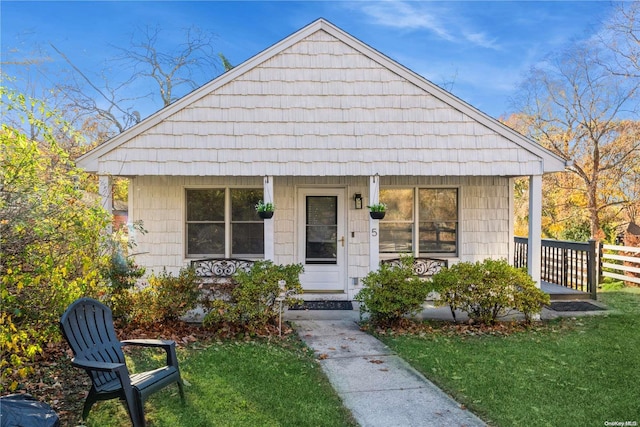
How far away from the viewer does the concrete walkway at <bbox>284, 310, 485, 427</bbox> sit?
3570mm

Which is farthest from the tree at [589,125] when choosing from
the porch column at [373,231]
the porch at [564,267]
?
the porch column at [373,231]

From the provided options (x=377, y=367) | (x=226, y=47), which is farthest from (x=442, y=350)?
(x=226, y=47)

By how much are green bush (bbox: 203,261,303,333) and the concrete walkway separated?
0.64 metres

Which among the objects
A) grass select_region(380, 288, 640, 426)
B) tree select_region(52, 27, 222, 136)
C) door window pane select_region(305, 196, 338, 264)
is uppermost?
tree select_region(52, 27, 222, 136)

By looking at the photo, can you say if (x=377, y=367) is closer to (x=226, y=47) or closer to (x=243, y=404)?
(x=243, y=404)

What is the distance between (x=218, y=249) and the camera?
327 inches

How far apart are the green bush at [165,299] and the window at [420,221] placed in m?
3.99

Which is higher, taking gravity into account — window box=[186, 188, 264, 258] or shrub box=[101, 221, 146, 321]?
window box=[186, 188, 264, 258]

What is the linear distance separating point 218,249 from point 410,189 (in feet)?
13.3

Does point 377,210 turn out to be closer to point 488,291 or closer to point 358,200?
point 358,200

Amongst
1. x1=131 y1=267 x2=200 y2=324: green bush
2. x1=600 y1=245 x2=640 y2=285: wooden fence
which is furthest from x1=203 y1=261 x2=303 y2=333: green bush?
x1=600 y1=245 x2=640 y2=285: wooden fence

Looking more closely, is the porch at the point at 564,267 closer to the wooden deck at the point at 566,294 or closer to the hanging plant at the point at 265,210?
the wooden deck at the point at 566,294

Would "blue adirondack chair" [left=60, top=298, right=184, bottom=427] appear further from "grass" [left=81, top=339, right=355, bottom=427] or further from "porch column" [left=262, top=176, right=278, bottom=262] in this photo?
"porch column" [left=262, top=176, right=278, bottom=262]

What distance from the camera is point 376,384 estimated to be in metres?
4.33
